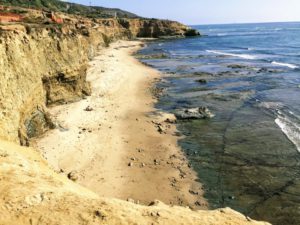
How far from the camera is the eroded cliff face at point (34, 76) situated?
16375 millimetres

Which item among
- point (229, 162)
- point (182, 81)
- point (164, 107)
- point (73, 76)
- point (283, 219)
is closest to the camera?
point (283, 219)

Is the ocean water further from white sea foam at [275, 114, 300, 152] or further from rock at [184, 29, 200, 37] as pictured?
rock at [184, 29, 200, 37]

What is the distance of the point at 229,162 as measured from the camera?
19.4m

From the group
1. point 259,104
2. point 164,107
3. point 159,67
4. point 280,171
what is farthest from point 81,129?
point 159,67

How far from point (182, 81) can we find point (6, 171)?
108 feet

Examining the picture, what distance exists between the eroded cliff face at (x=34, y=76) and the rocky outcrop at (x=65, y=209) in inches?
179

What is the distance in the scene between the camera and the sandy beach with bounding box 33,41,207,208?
54.7ft

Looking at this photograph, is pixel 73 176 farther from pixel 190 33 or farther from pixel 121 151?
pixel 190 33

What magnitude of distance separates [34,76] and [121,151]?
22.3 ft

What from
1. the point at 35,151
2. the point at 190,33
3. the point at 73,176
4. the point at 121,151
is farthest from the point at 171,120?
the point at 190,33

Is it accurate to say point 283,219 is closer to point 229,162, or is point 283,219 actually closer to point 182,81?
point 229,162

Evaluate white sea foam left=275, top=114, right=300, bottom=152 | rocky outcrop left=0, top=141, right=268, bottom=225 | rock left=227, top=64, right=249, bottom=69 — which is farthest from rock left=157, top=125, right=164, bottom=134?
rock left=227, top=64, right=249, bottom=69

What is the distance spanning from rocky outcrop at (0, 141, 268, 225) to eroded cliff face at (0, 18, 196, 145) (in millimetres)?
4537

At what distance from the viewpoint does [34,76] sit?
2123cm
